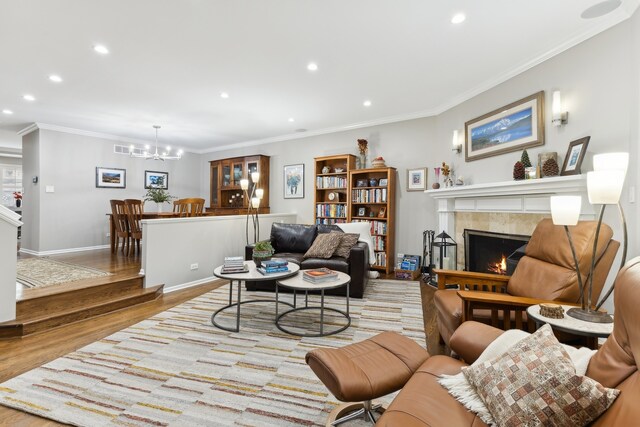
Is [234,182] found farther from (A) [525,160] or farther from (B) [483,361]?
(B) [483,361]

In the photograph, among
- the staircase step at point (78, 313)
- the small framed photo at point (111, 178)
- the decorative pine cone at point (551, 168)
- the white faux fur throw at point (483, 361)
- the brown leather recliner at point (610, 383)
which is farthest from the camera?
the small framed photo at point (111, 178)

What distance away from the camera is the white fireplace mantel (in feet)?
8.68

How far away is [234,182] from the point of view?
272 inches

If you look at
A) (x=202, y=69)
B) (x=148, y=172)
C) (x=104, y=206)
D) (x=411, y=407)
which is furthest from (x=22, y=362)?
(x=148, y=172)

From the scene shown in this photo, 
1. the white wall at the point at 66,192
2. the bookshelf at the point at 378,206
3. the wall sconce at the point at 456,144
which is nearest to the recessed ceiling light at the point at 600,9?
the wall sconce at the point at 456,144

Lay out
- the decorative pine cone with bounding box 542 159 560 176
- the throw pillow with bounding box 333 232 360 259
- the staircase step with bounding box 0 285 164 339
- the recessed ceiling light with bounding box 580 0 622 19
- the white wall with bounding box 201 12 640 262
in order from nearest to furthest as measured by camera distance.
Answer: the recessed ceiling light with bounding box 580 0 622 19
the white wall with bounding box 201 12 640 262
the staircase step with bounding box 0 285 164 339
the decorative pine cone with bounding box 542 159 560 176
the throw pillow with bounding box 333 232 360 259

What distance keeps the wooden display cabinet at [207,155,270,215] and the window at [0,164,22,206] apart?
6.19m

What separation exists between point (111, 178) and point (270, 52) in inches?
206

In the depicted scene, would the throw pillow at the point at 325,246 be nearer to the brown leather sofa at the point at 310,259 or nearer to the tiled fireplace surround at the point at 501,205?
the brown leather sofa at the point at 310,259

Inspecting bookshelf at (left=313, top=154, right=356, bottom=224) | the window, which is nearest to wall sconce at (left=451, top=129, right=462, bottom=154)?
bookshelf at (left=313, top=154, right=356, bottom=224)

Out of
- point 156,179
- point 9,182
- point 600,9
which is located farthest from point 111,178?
point 600,9

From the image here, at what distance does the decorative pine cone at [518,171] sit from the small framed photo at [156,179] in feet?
22.4

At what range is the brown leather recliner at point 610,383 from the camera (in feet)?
2.68

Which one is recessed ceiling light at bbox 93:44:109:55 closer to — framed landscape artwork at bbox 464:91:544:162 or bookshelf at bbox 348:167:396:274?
bookshelf at bbox 348:167:396:274
